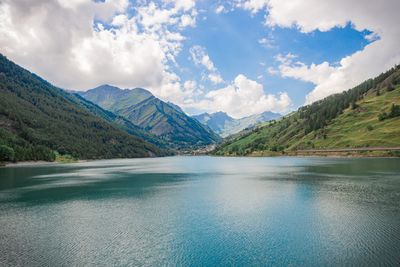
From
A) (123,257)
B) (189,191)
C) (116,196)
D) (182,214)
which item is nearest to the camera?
(123,257)

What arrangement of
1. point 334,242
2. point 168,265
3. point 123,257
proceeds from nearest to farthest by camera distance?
point 168,265, point 123,257, point 334,242

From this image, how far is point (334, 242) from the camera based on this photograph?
40000 millimetres

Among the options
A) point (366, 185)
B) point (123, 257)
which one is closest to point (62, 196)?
point (123, 257)

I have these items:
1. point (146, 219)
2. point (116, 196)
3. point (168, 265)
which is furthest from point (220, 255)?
point (116, 196)

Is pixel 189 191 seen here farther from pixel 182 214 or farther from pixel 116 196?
pixel 182 214

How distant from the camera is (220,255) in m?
37.0

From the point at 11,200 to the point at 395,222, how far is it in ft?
282

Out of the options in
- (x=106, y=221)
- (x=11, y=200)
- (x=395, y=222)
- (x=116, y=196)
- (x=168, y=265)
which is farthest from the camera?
(x=116, y=196)

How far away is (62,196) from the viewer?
3322 inches

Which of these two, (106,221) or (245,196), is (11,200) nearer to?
(106,221)

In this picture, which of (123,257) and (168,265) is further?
(123,257)

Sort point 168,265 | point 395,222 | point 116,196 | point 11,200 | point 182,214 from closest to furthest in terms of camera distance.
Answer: point 168,265, point 395,222, point 182,214, point 11,200, point 116,196

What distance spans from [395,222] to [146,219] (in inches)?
1675

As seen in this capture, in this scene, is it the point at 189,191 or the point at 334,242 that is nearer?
the point at 334,242
